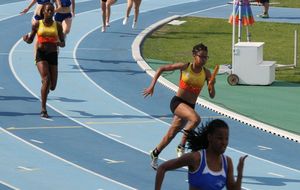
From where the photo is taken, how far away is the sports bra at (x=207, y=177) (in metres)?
7.82

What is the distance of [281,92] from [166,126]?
13.3ft

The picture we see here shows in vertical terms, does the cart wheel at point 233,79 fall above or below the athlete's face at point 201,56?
below

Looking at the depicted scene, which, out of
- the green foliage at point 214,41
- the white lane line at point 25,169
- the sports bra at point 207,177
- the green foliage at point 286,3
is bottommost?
the green foliage at point 286,3

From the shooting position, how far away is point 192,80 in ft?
43.2

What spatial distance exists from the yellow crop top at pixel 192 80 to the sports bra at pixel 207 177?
5.25 metres

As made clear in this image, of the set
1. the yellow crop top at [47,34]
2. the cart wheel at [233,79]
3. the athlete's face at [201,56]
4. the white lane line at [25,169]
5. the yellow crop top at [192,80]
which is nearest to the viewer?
the athlete's face at [201,56]

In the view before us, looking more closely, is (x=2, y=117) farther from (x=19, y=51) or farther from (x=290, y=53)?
(x=290, y=53)

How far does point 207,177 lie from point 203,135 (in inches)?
15.5

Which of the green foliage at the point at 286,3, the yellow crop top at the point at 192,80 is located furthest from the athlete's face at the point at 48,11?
the green foliage at the point at 286,3

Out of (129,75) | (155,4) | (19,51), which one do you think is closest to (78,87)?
(129,75)

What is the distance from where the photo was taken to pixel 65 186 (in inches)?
497

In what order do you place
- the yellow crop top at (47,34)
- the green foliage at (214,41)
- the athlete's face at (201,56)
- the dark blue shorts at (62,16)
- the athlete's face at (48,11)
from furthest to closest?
the green foliage at (214,41), the dark blue shorts at (62,16), the yellow crop top at (47,34), the athlete's face at (48,11), the athlete's face at (201,56)

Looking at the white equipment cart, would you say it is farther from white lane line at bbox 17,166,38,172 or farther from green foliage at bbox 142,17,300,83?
white lane line at bbox 17,166,38,172

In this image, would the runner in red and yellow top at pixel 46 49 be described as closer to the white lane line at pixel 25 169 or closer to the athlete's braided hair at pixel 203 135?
the white lane line at pixel 25 169
